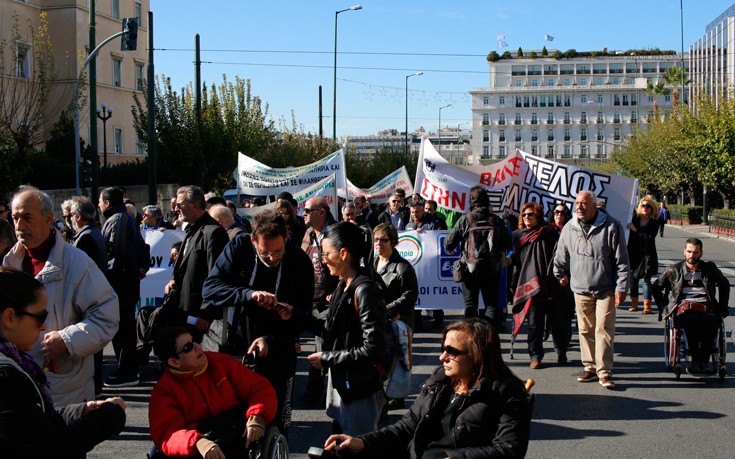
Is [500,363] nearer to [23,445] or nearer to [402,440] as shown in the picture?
[402,440]

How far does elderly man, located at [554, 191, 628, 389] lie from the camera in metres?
8.11

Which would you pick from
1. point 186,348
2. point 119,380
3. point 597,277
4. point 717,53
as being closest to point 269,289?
point 186,348

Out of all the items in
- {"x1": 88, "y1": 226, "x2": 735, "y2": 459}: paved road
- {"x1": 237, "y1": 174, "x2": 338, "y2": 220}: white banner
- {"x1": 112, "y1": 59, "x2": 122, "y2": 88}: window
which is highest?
{"x1": 112, "y1": 59, "x2": 122, "y2": 88}: window

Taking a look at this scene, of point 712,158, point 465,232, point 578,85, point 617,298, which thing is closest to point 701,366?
point 617,298

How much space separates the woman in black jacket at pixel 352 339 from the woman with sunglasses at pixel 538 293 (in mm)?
4738

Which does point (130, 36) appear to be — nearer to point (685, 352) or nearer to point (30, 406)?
point (685, 352)

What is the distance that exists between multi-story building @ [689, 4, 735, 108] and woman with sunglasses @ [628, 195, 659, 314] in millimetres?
67525

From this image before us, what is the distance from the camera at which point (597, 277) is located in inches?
319

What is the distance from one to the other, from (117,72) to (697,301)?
161ft

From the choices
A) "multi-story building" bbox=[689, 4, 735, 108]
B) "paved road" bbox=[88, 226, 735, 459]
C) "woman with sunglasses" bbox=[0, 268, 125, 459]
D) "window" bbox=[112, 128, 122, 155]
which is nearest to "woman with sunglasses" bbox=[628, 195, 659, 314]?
"paved road" bbox=[88, 226, 735, 459]

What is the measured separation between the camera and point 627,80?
495 feet

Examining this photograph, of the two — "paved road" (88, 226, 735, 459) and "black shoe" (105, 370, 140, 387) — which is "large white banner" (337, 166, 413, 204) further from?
"black shoe" (105, 370, 140, 387)

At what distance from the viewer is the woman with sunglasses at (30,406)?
2.60m

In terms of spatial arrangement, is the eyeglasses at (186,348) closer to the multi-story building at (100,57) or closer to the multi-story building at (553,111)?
the multi-story building at (100,57)
